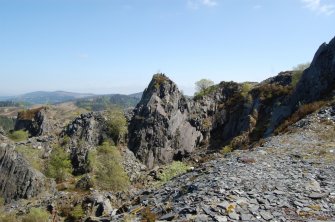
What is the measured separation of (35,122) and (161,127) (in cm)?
4609

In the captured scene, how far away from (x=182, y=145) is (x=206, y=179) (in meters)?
81.3

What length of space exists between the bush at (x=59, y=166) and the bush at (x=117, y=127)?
50.3 feet

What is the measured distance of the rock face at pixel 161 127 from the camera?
9625 cm

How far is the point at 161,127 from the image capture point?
98.6 meters

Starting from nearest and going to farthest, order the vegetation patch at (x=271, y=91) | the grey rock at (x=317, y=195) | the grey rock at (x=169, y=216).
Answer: the grey rock at (x=169, y=216) → the grey rock at (x=317, y=195) → the vegetation patch at (x=271, y=91)

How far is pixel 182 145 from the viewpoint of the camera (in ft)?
329

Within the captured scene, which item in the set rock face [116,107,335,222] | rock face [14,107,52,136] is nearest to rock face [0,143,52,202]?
rock face [14,107,52,136]

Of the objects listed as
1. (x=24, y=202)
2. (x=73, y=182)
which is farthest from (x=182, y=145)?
(x=24, y=202)

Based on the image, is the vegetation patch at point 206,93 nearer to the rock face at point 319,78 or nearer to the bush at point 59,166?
the bush at point 59,166

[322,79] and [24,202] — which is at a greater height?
[322,79]

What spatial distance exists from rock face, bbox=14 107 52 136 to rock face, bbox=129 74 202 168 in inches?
1209

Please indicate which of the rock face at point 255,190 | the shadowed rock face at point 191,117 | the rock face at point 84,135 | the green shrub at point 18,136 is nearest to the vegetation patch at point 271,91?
the shadowed rock face at point 191,117

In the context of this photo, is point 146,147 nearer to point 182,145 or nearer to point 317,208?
point 182,145

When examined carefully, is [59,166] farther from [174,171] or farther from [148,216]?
[148,216]
